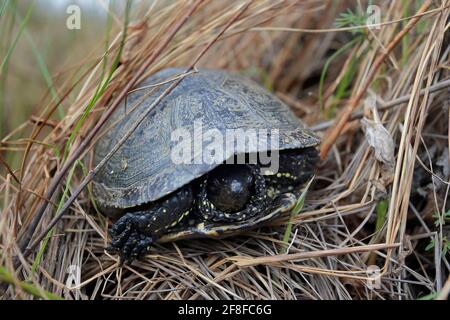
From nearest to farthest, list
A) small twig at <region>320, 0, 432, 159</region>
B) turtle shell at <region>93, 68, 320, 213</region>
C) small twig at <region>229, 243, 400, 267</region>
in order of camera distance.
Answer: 1. small twig at <region>229, 243, 400, 267</region>
2. turtle shell at <region>93, 68, 320, 213</region>
3. small twig at <region>320, 0, 432, 159</region>

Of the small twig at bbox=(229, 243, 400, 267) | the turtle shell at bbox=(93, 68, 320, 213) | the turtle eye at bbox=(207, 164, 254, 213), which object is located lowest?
the small twig at bbox=(229, 243, 400, 267)

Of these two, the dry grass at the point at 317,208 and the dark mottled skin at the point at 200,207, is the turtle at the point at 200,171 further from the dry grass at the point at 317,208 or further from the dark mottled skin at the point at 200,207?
the dry grass at the point at 317,208

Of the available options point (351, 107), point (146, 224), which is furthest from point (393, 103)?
point (146, 224)

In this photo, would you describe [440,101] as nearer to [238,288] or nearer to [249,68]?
[238,288]

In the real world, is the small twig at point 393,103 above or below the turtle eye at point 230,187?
above

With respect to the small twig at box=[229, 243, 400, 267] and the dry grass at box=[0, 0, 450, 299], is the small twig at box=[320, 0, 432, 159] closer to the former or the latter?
the dry grass at box=[0, 0, 450, 299]

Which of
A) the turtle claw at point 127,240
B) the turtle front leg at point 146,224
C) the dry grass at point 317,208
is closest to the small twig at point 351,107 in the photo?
the dry grass at point 317,208

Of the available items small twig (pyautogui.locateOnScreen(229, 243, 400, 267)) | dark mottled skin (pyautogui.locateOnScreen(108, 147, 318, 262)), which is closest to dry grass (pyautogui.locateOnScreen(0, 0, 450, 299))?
small twig (pyautogui.locateOnScreen(229, 243, 400, 267))

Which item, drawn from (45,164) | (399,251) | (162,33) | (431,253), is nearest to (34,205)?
(45,164)

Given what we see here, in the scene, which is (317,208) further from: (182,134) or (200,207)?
(182,134)
